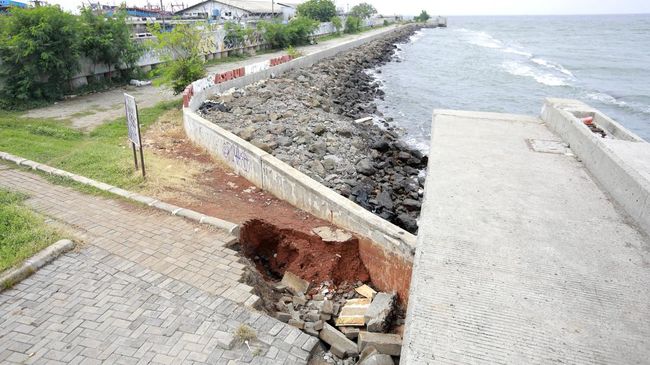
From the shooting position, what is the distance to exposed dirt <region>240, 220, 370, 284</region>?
6555mm

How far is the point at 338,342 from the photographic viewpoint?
4.93 metres

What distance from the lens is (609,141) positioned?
752 centimetres

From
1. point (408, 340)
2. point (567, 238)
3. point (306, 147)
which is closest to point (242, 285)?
point (408, 340)

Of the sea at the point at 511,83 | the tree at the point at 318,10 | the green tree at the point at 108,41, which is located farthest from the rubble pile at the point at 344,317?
the tree at the point at 318,10

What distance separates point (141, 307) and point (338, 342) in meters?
2.26

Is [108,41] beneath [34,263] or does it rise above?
above

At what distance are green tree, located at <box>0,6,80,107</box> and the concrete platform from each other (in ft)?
48.4

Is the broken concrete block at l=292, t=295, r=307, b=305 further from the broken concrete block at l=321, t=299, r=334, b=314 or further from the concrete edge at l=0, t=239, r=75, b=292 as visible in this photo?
the concrete edge at l=0, t=239, r=75, b=292

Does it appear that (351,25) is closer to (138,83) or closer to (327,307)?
(138,83)

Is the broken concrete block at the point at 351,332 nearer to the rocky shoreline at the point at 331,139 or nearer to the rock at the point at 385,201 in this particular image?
the rocky shoreline at the point at 331,139

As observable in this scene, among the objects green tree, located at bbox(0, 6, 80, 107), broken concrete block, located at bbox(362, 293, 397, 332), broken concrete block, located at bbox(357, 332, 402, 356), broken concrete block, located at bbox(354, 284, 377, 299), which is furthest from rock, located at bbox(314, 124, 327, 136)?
green tree, located at bbox(0, 6, 80, 107)

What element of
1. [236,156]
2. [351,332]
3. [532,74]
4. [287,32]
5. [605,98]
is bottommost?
[351,332]

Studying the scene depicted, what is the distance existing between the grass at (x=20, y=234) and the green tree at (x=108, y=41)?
12.4 meters

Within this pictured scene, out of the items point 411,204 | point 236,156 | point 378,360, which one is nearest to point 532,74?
point 411,204
